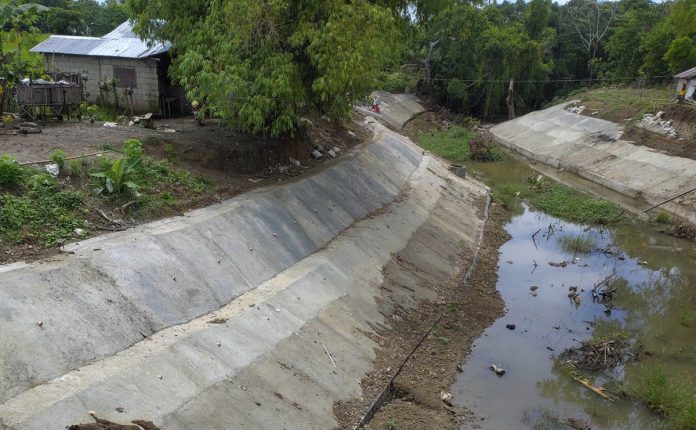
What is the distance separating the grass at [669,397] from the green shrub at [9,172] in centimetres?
1333

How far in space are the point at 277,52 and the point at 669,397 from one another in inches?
485

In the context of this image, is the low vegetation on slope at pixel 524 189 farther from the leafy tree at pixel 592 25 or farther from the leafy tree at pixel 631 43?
the leafy tree at pixel 592 25

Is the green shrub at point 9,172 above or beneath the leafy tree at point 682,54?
beneath

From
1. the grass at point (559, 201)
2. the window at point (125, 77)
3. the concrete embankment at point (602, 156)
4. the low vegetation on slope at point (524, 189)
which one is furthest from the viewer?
the concrete embankment at point (602, 156)

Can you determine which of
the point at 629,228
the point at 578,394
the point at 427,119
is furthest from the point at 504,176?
the point at 578,394

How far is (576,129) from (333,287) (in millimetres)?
33186

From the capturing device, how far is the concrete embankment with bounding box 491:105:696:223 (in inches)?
1088

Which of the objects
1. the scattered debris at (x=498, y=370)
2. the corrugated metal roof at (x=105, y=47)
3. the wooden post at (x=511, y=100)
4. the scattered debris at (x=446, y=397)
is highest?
the corrugated metal roof at (x=105, y=47)

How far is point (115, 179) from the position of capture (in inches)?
482

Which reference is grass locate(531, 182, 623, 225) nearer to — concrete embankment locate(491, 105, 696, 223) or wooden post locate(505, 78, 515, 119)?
Result: concrete embankment locate(491, 105, 696, 223)

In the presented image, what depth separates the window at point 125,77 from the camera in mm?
21047

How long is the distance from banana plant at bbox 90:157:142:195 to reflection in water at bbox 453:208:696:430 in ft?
27.7

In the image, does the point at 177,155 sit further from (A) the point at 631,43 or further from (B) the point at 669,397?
(A) the point at 631,43

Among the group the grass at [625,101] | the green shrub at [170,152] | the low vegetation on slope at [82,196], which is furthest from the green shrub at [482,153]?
the low vegetation on slope at [82,196]
